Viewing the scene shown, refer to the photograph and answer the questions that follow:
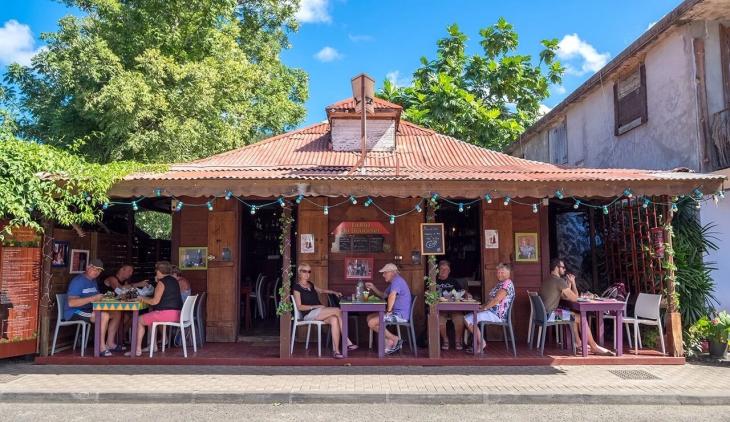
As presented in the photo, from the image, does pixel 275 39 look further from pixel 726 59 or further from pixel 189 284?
pixel 726 59

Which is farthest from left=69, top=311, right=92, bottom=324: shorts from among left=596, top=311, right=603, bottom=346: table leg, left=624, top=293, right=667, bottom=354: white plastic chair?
left=624, top=293, right=667, bottom=354: white plastic chair

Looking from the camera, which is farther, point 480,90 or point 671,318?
point 480,90

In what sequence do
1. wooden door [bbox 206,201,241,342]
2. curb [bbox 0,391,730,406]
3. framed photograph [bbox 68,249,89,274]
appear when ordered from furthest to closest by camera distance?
wooden door [bbox 206,201,241,342], framed photograph [bbox 68,249,89,274], curb [bbox 0,391,730,406]

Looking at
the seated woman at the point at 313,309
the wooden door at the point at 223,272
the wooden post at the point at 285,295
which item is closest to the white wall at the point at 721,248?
the seated woman at the point at 313,309

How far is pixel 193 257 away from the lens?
30.4 ft

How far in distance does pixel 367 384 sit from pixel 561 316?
11.0 feet

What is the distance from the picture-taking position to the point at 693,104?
986 centimetres

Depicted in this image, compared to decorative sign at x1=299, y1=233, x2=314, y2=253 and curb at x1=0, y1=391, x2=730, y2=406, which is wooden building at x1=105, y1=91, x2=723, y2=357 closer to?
decorative sign at x1=299, y1=233, x2=314, y2=253

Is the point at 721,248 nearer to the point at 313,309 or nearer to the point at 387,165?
the point at 387,165

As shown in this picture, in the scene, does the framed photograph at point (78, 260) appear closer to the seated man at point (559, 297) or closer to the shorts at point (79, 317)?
the shorts at point (79, 317)

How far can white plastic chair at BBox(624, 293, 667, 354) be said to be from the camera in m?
7.70

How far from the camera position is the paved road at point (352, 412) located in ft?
17.1

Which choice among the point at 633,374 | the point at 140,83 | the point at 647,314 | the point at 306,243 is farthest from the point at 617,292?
the point at 140,83

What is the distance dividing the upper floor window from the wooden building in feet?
9.62
